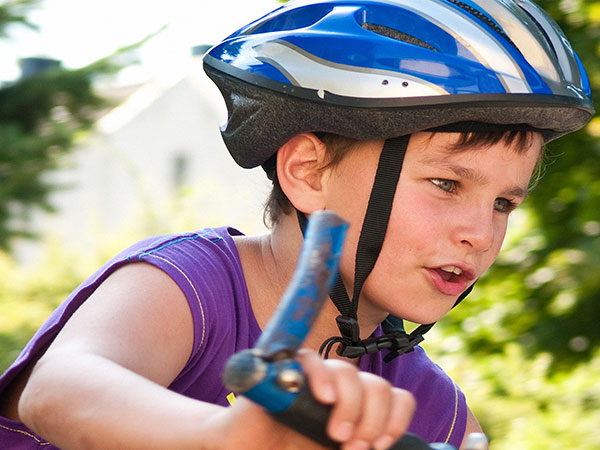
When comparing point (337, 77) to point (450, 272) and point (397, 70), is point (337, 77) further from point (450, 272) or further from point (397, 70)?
point (450, 272)

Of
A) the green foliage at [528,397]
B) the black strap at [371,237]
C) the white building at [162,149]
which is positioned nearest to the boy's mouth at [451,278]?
the black strap at [371,237]

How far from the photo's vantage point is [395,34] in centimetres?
252

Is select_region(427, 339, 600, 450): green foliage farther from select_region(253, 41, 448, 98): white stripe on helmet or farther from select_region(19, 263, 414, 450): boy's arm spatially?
select_region(19, 263, 414, 450): boy's arm

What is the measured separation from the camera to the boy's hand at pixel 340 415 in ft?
3.81

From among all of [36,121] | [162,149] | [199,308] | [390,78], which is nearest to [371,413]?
[199,308]

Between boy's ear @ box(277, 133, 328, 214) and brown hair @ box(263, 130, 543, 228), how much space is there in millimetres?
32

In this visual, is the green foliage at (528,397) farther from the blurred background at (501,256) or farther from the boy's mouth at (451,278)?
the boy's mouth at (451,278)

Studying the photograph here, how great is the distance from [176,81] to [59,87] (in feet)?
69.8

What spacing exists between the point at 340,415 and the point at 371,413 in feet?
0.17

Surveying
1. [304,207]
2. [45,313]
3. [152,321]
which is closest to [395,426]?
[152,321]

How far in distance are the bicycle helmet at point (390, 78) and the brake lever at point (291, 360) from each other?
47.6 inches

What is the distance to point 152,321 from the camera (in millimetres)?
1963

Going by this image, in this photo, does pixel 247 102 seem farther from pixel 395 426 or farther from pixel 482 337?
pixel 482 337

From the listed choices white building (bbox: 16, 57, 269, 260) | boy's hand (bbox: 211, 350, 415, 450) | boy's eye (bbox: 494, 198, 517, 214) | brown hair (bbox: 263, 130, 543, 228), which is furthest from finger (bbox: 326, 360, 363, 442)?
white building (bbox: 16, 57, 269, 260)
